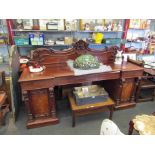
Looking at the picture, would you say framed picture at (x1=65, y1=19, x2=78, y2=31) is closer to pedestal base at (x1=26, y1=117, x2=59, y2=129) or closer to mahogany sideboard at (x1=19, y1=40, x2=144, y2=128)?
mahogany sideboard at (x1=19, y1=40, x2=144, y2=128)

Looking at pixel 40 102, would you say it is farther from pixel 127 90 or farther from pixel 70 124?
pixel 127 90

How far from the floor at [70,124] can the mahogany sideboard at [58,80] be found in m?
0.10

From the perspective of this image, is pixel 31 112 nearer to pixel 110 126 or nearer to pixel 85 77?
pixel 85 77

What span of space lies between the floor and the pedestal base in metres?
0.05

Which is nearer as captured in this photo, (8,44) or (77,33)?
(8,44)

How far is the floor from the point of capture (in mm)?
1867

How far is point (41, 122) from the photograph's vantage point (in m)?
1.94

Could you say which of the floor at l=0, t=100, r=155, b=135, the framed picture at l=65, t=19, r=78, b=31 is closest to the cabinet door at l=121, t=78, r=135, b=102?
the floor at l=0, t=100, r=155, b=135

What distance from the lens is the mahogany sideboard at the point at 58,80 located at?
1734 millimetres

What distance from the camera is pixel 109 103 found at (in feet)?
6.47

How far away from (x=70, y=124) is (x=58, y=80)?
2.36 ft

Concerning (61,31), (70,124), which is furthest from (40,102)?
(61,31)
